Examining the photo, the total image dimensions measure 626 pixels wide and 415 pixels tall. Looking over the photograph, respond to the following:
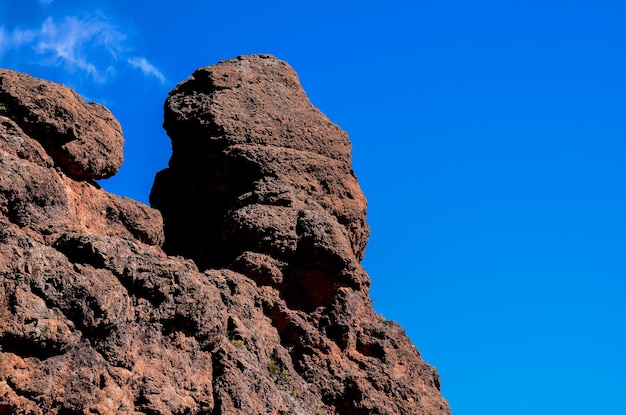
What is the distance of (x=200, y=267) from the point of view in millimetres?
19391

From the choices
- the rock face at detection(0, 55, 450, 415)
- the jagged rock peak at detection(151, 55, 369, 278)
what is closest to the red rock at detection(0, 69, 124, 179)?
the rock face at detection(0, 55, 450, 415)

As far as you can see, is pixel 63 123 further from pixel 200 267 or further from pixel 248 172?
pixel 248 172

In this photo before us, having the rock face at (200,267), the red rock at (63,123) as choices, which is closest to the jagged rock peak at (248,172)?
the rock face at (200,267)

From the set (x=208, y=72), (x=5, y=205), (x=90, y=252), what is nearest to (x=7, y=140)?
(x=5, y=205)

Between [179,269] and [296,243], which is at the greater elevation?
[296,243]

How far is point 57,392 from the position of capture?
38.9 ft

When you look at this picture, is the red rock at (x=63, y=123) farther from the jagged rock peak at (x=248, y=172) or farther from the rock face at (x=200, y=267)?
the jagged rock peak at (x=248, y=172)

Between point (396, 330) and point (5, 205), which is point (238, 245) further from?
point (5, 205)

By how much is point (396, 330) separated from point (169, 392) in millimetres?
7515

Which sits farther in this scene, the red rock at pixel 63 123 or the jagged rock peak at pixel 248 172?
the jagged rock peak at pixel 248 172

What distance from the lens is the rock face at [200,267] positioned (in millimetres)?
12258

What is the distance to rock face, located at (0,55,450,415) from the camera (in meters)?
12.3

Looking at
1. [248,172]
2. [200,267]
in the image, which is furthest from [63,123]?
[248,172]

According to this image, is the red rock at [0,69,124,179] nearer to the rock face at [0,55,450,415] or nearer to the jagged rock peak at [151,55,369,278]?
the rock face at [0,55,450,415]
